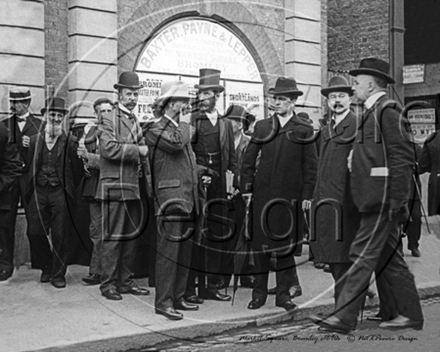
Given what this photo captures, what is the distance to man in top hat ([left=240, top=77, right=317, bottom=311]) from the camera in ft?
24.0

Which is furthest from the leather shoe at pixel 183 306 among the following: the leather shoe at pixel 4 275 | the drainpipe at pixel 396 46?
the drainpipe at pixel 396 46

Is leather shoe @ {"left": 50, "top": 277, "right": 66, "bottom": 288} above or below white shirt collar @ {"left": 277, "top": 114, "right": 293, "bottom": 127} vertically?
below

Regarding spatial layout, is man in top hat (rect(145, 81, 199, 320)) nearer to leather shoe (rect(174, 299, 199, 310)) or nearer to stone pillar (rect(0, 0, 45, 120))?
leather shoe (rect(174, 299, 199, 310))

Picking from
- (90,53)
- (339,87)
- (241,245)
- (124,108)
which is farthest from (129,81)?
(90,53)

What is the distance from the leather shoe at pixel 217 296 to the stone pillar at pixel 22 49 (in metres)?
3.76

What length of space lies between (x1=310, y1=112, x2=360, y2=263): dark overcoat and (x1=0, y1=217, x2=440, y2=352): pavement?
97 centimetres

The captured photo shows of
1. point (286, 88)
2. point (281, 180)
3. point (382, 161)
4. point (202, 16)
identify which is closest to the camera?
point (382, 161)

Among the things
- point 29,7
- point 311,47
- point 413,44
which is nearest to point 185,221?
point 29,7

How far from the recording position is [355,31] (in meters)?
16.6

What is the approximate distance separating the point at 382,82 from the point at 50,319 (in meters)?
3.52

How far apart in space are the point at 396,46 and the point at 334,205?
34.0 feet

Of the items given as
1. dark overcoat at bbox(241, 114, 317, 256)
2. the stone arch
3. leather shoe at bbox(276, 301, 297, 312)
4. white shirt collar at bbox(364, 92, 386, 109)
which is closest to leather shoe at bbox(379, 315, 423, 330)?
leather shoe at bbox(276, 301, 297, 312)

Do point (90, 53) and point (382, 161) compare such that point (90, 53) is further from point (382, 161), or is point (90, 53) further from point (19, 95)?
point (382, 161)

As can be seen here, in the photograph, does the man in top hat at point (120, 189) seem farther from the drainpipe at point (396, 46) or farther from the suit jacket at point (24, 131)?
the drainpipe at point (396, 46)
